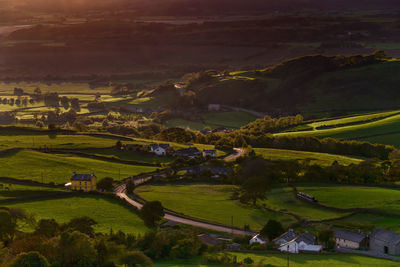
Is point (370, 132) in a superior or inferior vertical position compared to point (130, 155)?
superior

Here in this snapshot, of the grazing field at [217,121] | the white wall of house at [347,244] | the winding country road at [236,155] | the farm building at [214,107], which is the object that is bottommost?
the white wall of house at [347,244]

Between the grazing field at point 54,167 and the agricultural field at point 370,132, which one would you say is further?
the agricultural field at point 370,132

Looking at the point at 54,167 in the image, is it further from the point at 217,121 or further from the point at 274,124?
the point at 217,121

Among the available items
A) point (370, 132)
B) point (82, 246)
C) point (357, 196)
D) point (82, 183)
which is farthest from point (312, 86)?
point (82, 246)

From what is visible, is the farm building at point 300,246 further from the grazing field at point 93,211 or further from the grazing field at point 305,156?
the grazing field at point 305,156

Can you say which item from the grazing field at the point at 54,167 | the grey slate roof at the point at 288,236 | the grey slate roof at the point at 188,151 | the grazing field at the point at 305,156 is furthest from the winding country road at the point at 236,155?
the grey slate roof at the point at 288,236

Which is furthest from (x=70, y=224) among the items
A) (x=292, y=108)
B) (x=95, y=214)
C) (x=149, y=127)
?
(x=292, y=108)
